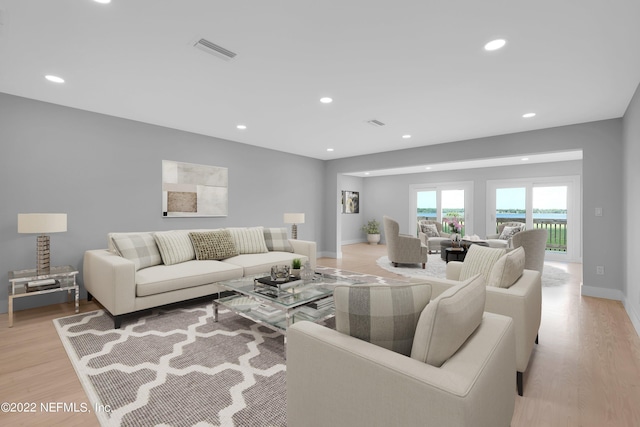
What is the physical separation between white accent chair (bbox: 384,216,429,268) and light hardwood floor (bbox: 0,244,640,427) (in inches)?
98.9

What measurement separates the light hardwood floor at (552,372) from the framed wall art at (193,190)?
1807 mm

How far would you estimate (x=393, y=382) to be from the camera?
39.1 inches

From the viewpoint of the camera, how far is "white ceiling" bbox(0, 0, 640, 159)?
1887 millimetres

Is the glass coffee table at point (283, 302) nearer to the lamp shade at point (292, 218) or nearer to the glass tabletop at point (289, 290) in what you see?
the glass tabletop at point (289, 290)

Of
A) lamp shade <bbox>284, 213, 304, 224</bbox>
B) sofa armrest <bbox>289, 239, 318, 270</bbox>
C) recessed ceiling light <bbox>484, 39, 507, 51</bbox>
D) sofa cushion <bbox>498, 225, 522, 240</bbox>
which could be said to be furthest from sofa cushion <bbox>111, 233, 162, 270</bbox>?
sofa cushion <bbox>498, 225, 522, 240</bbox>

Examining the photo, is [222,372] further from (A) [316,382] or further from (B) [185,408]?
(A) [316,382]

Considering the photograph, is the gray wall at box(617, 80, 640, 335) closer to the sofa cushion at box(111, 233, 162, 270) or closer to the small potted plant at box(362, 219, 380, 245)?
the sofa cushion at box(111, 233, 162, 270)

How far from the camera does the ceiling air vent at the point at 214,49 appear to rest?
7.30 feet

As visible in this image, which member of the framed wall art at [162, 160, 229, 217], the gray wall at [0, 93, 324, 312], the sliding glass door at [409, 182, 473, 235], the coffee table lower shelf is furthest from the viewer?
the sliding glass door at [409, 182, 473, 235]

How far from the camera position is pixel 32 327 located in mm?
2865

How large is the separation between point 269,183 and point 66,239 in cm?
330

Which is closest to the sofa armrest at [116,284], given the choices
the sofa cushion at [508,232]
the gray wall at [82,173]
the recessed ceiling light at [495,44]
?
the gray wall at [82,173]

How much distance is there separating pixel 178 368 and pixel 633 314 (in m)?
4.45

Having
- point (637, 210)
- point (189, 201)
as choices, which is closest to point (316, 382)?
point (637, 210)
